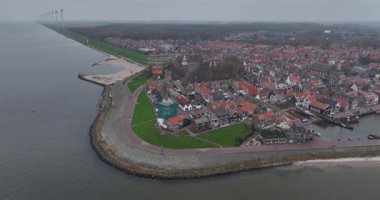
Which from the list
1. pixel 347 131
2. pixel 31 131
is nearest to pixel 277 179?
pixel 347 131

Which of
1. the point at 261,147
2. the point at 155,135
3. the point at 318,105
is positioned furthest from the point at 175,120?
the point at 318,105

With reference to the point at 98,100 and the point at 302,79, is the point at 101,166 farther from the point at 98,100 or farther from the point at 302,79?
the point at 302,79

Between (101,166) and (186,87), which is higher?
(186,87)

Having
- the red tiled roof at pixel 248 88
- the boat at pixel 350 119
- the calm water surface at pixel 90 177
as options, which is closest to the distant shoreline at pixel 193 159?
the calm water surface at pixel 90 177

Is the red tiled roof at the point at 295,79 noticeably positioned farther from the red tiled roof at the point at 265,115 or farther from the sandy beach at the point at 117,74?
the sandy beach at the point at 117,74

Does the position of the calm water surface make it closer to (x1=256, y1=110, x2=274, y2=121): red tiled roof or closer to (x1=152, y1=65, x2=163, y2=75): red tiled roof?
(x1=256, y1=110, x2=274, y2=121): red tiled roof

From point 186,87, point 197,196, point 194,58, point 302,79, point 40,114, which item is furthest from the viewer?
point 194,58
